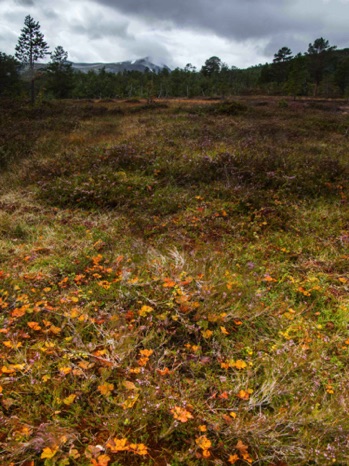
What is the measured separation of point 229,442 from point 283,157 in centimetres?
980

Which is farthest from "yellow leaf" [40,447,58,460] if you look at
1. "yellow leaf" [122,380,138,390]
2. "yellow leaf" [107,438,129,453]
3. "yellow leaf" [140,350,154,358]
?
"yellow leaf" [140,350,154,358]

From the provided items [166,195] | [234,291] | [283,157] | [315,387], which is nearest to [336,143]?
[283,157]

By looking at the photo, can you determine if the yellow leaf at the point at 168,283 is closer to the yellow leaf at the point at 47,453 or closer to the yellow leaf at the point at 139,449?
the yellow leaf at the point at 139,449

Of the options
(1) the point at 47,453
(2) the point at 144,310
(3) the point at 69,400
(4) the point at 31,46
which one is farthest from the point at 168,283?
(4) the point at 31,46

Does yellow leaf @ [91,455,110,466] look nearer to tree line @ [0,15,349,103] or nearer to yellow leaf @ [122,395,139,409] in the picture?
yellow leaf @ [122,395,139,409]

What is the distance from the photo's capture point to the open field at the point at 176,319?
2547 mm

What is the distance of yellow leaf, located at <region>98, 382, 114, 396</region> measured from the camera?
9.04ft

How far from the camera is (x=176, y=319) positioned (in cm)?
366

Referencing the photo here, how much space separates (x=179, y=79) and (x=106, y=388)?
8550 cm

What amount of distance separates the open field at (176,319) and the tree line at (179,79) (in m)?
26.9

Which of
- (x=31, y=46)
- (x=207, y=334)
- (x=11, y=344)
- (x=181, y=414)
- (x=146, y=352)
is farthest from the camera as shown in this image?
(x=31, y=46)

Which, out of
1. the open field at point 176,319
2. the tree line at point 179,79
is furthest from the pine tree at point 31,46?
the open field at point 176,319

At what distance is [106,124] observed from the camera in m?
18.4

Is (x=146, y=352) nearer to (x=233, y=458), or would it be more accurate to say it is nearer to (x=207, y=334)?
(x=207, y=334)
